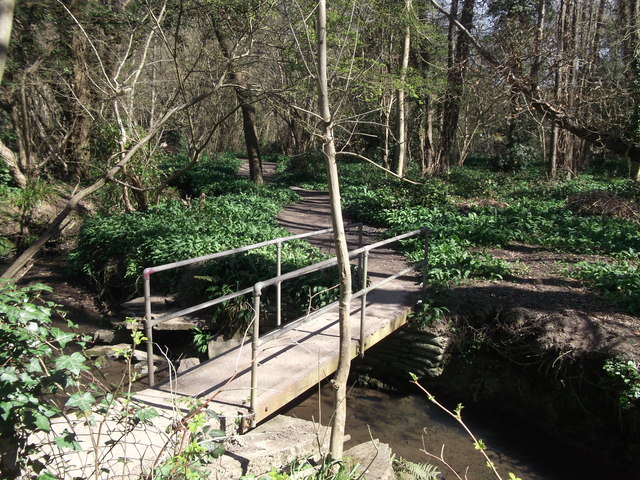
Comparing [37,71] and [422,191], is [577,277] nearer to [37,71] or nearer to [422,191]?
[422,191]

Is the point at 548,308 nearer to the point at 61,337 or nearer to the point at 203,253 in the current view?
the point at 203,253

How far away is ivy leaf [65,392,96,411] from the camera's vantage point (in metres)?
2.26

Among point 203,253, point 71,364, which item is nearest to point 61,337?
point 71,364

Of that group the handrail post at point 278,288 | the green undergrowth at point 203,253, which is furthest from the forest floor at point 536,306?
the handrail post at point 278,288

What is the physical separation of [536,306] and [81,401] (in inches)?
230

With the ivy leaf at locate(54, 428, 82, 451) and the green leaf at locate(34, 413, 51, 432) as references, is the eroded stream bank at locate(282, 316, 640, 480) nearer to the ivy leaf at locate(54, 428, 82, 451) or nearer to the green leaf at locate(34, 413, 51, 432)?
the ivy leaf at locate(54, 428, 82, 451)

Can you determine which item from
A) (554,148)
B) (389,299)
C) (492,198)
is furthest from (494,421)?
(554,148)

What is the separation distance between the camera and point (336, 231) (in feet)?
10.5

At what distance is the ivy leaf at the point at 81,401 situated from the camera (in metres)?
2.26

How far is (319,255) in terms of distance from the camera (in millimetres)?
8883

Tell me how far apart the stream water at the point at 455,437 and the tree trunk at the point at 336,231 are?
5.31 ft

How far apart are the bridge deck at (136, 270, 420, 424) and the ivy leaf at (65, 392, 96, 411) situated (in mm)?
949

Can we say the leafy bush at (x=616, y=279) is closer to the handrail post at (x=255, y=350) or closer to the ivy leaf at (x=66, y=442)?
the handrail post at (x=255, y=350)

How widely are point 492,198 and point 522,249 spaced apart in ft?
16.6
